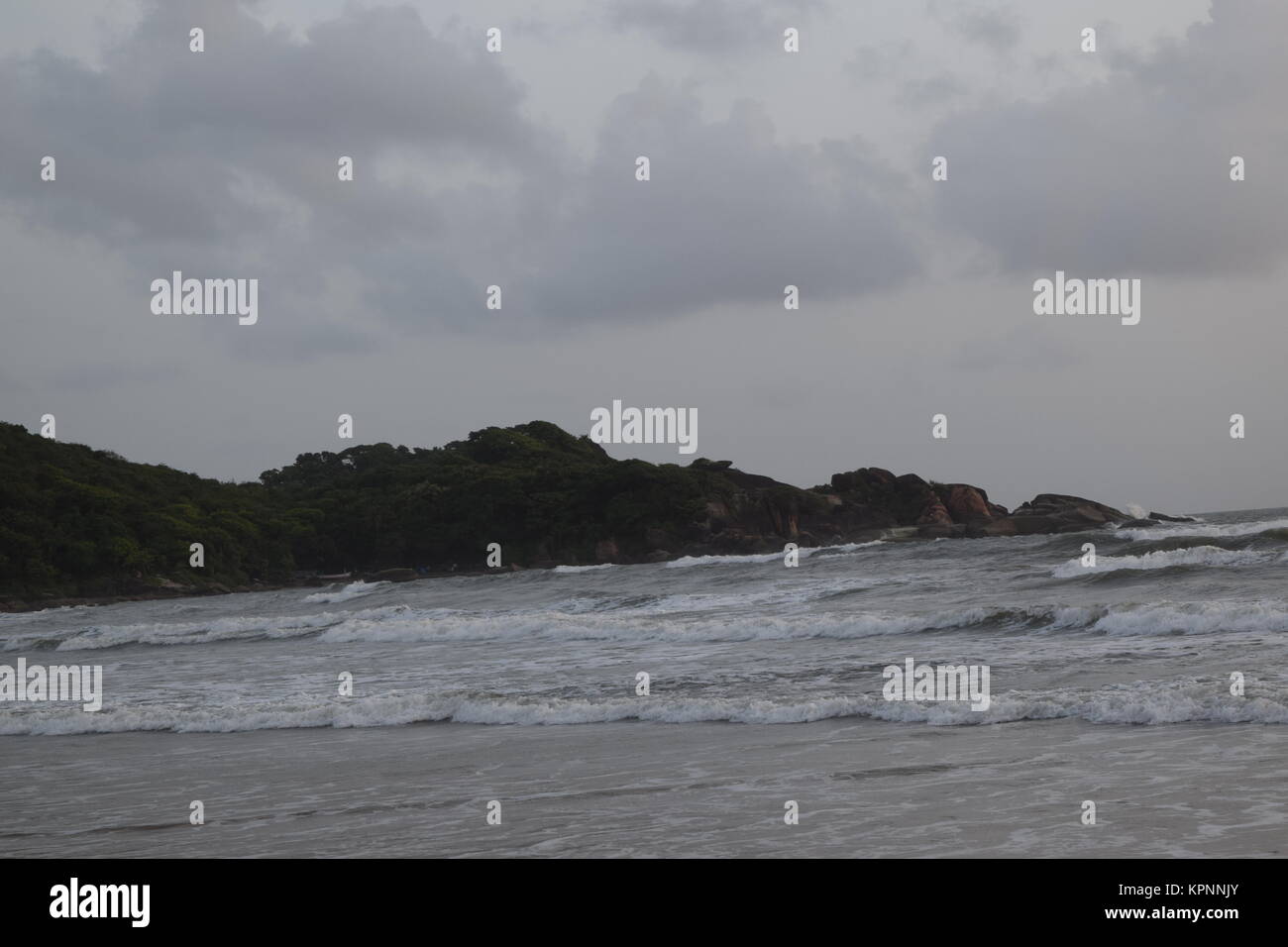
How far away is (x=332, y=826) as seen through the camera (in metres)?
7.27

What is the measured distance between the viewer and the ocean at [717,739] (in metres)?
6.65

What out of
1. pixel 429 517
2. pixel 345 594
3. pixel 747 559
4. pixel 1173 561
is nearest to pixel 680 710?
pixel 1173 561

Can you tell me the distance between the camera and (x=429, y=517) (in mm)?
72938

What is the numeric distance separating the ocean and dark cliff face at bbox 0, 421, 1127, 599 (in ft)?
121

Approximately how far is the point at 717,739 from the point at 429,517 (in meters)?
64.7

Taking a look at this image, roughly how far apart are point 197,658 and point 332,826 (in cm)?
1647

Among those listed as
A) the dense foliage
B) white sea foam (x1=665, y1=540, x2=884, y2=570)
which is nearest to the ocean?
white sea foam (x1=665, y1=540, x2=884, y2=570)

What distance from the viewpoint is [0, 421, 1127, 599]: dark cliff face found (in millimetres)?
58250

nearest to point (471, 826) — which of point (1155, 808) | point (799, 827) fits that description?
point (799, 827)

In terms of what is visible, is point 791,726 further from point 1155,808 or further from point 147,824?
point 147,824

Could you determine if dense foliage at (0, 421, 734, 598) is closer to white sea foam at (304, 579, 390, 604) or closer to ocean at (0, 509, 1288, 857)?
white sea foam at (304, 579, 390, 604)

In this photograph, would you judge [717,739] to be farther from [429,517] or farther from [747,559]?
[429,517]

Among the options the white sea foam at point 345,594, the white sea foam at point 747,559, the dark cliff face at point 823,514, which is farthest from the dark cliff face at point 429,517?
the white sea foam at point 345,594

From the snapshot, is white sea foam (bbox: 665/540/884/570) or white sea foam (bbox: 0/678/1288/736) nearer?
white sea foam (bbox: 0/678/1288/736)
